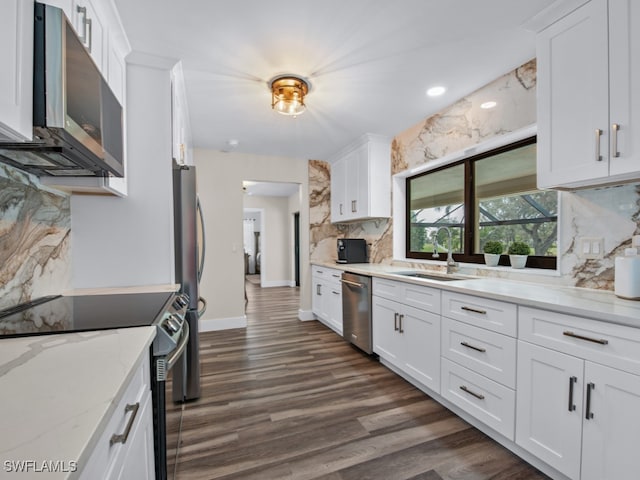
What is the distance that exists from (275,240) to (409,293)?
5725 millimetres

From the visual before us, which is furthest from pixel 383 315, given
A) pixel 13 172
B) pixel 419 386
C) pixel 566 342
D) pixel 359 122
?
pixel 13 172

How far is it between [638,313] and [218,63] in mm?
2707

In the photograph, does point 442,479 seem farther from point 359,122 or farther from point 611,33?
point 359,122

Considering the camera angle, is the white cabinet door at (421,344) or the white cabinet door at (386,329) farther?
the white cabinet door at (386,329)

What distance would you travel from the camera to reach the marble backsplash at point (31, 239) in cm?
129

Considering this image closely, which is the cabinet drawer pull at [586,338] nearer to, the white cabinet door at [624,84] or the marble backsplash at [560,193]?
the marble backsplash at [560,193]

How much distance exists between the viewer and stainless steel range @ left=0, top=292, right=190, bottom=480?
1.10 meters

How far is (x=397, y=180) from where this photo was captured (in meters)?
3.71

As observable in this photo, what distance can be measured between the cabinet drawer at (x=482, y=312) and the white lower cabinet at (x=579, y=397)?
7 cm

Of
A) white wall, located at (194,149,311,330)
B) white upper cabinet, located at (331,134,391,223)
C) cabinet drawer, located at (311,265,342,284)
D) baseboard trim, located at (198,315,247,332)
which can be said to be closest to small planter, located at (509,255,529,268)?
white upper cabinet, located at (331,134,391,223)

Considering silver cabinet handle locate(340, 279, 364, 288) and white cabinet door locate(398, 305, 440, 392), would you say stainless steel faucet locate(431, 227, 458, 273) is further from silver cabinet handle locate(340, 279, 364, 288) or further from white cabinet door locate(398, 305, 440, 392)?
silver cabinet handle locate(340, 279, 364, 288)

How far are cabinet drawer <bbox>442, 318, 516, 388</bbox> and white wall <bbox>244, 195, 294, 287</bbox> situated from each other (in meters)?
5.97

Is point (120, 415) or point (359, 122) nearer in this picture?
point (120, 415)

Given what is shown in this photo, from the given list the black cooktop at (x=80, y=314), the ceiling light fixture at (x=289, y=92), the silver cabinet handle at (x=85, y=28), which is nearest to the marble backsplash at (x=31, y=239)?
the black cooktop at (x=80, y=314)
